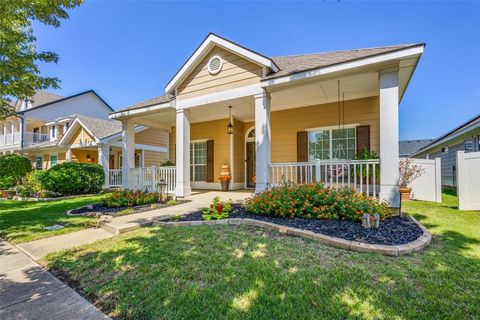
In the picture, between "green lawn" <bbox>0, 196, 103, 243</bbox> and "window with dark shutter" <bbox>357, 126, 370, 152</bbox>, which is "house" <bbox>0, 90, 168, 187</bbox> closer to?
"green lawn" <bbox>0, 196, 103, 243</bbox>

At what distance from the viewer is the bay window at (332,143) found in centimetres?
827

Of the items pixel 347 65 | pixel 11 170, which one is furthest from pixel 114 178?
pixel 347 65

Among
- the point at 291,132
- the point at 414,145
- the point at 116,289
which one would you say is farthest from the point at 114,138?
the point at 414,145

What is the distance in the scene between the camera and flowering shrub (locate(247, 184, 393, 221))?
4.45 m

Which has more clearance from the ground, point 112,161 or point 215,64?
point 215,64

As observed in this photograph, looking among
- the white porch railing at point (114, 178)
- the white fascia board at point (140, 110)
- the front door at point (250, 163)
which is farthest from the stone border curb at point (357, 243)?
the white porch railing at point (114, 178)

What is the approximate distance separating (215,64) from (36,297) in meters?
7.15

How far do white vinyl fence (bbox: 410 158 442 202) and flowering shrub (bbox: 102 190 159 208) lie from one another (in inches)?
348

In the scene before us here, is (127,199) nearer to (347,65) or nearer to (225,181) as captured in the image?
(225,181)

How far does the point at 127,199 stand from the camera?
7148 millimetres

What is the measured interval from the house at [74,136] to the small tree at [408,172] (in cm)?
1419

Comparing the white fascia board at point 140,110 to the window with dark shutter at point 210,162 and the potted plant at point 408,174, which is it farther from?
the potted plant at point 408,174

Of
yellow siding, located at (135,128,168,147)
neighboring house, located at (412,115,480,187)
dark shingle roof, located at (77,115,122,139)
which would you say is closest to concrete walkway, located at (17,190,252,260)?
dark shingle roof, located at (77,115,122,139)

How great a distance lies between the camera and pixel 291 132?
30.6 feet
